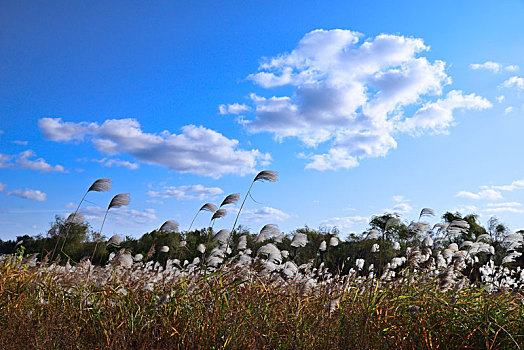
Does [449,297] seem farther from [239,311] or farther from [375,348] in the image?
[239,311]

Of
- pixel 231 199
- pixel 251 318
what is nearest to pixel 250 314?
pixel 251 318

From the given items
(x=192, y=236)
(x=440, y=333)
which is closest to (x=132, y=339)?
(x=440, y=333)

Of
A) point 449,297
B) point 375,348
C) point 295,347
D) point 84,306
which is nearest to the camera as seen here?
point 295,347

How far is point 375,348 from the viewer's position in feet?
12.3

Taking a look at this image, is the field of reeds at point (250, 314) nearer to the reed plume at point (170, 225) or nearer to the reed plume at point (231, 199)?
the reed plume at point (231, 199)

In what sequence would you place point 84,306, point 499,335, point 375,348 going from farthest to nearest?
point 84,306
point 499,335
point 375,348

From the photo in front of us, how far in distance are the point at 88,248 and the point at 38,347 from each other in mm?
13833

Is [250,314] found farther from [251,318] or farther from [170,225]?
[170,225]

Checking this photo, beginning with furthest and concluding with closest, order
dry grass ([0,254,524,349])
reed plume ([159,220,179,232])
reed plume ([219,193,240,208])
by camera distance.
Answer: reed plume ([159,220,179,232])
reed plume ([219,193,240,208])
dry grass ([0,254,524,349])

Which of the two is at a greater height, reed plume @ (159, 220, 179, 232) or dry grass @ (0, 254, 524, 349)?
reed plume @ (159, 220, 179, 232)

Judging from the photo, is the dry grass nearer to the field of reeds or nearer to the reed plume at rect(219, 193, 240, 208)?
the field of reeds

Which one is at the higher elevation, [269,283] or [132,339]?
[269,283]

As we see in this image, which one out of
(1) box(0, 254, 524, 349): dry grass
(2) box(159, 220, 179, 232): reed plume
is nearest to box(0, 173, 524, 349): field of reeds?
(1) box(0, 254, 524, 349): dry grass

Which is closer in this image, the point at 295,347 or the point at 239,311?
the point at 295,347
